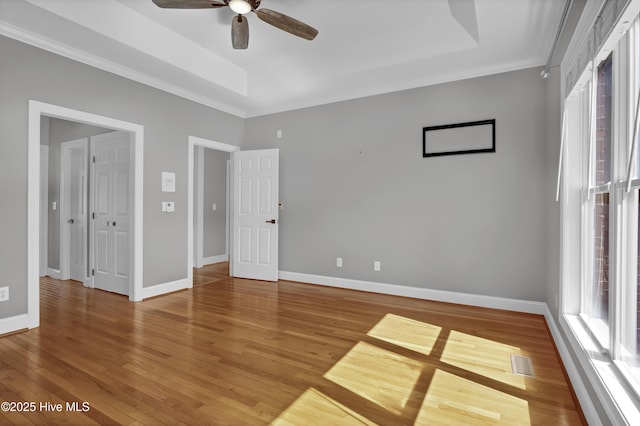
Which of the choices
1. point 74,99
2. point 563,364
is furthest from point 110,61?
point 563,364

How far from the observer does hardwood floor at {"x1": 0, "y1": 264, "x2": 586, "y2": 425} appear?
186cm

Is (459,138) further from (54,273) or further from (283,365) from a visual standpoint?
(54,273)

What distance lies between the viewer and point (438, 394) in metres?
2.04

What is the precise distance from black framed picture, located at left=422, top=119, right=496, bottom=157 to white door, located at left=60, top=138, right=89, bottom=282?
5.01 meters

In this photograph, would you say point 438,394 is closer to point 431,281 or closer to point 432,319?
point 432,319

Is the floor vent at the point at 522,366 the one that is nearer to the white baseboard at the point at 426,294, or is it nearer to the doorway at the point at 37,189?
the white baseboard at the point at 426,294

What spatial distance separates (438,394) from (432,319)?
1.44m

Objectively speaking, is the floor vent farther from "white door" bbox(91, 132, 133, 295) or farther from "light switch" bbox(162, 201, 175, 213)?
"white door" bbox(91, 132, 133, 295)

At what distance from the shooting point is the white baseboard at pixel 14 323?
293 centimetres

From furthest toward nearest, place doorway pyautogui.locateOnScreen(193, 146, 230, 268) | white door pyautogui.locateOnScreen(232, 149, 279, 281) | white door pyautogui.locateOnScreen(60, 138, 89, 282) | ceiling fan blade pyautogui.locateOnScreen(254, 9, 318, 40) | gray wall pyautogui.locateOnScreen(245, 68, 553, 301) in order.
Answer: doorway pyautogui.locateOnScreen(193, 146, 230, 268), white door pyautogui.locateOnScreen(232, 149, 279, 281), white door pyautogui.locateOnScreen(60, 138, 89, 282), gray wall pyautogui.locateOnScreen(245, 68, 553, 301), ceiling fan blade pyautogui.locateOnScreen(254, 9, 318, 40)

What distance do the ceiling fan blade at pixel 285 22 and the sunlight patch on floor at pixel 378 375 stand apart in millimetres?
2706

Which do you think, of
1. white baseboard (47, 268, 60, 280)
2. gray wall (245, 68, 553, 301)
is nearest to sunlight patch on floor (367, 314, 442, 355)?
gray wall (245, 68, 553, 301)

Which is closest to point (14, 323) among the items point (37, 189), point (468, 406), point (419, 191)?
point (37, 189)

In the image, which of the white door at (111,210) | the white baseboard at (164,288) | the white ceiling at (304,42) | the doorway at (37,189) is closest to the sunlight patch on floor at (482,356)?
the white ceiling at (304,42)
